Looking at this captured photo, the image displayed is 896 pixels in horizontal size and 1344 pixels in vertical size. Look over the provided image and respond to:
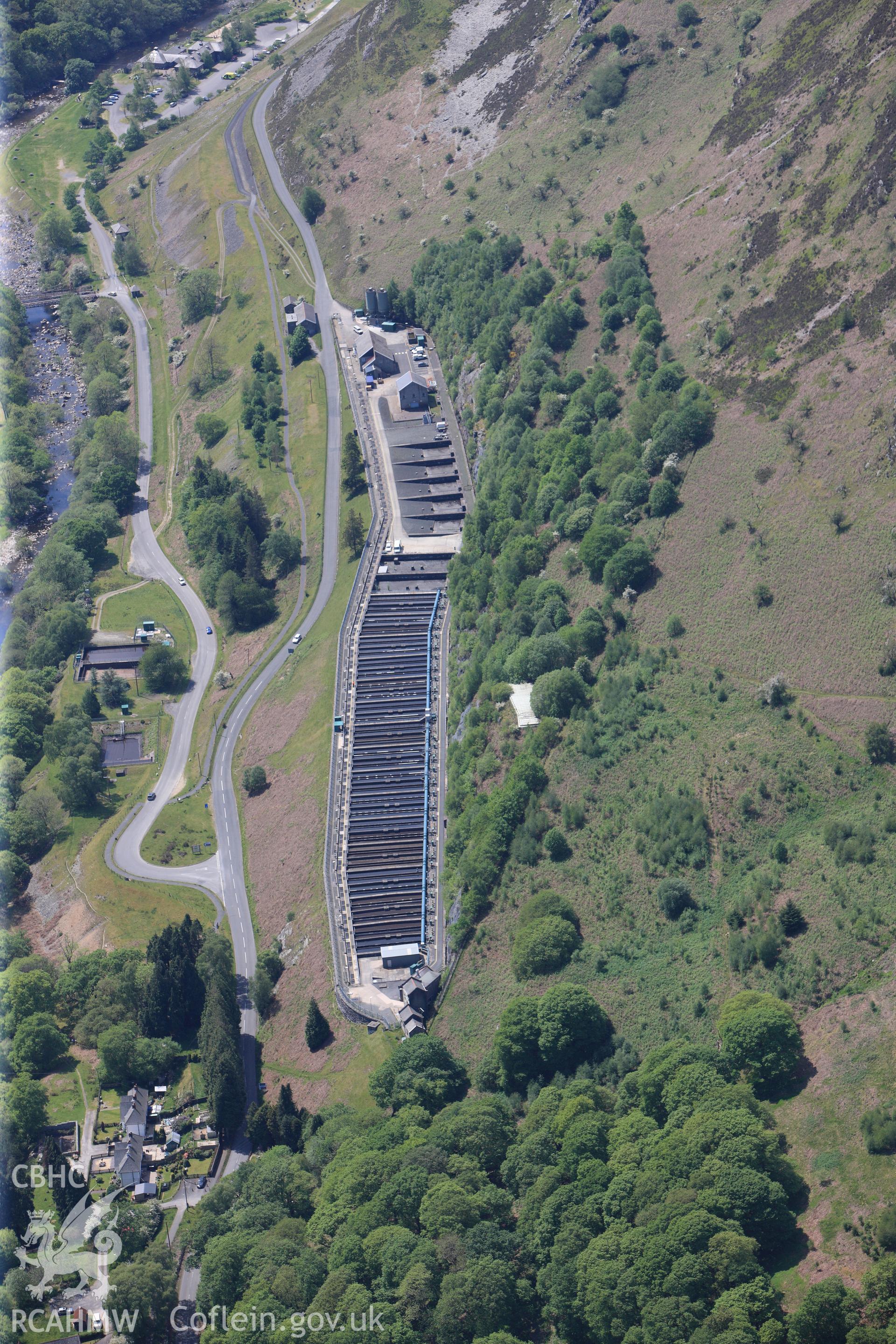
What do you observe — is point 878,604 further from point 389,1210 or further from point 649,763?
point 389,1210

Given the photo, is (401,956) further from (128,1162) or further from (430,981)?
(128,1162)

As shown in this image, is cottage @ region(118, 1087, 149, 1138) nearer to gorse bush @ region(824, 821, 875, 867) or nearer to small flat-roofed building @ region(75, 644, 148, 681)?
gorse bush @ region(824, 821, 875, 867)

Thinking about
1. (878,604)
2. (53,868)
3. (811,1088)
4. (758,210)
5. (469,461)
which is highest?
(758,210)

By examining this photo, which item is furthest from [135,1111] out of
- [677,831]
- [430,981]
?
[677,831]

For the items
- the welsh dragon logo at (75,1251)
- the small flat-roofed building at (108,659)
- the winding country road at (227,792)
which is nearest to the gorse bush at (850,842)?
the winding country road at (227,792)

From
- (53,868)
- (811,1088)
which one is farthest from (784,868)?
(53,868)

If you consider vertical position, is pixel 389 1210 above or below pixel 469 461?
below
